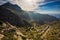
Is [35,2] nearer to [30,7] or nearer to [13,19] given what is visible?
[30,7]

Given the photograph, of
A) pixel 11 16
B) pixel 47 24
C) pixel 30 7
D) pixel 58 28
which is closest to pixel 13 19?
pixel 11 16

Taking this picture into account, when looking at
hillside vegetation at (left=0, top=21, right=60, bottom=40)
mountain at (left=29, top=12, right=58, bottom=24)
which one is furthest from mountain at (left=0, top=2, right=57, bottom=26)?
hillside vegetation at (left=0, top=21, right=60, bottom=40)

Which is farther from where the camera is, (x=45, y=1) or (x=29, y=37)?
(x=45, y=1)

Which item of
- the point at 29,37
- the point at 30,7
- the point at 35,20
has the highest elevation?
the point at 30,7

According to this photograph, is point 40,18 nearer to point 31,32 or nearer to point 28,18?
point 28,18

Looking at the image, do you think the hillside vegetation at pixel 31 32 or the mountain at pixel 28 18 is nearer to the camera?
the hillside vegetation at pixel 31 32

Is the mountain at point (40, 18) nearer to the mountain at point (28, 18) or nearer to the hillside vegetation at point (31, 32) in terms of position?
the mountain at point (28, 18)

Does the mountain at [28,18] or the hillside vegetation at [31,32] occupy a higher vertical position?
the mountain at [28,18]

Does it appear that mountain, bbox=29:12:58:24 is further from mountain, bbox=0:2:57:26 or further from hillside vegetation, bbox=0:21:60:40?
hillside vegetation, bbox=0:21:60:40

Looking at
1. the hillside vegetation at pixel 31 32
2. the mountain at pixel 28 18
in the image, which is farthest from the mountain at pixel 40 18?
the hillside vegetation at pixel 31 32

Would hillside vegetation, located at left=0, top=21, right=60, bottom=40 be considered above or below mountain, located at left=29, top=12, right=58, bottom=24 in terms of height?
below

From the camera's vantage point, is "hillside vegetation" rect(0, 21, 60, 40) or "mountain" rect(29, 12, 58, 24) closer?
"hillside vegetation" rect(0, 21, 60, 40)
